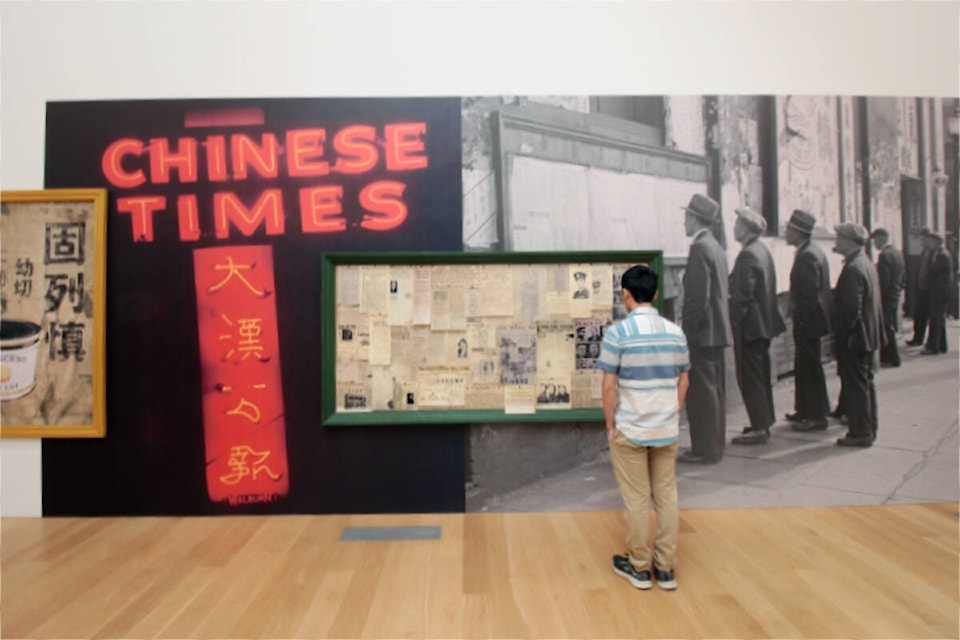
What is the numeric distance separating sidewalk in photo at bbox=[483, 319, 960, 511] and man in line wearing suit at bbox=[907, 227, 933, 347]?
0.66ft

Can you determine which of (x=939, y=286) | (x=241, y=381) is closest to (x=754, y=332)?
(x=939, y=286)

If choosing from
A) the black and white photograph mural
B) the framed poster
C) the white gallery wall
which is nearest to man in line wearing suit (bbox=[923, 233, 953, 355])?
the black and white photograph mural

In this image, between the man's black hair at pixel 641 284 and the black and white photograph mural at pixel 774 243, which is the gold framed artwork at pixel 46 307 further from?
the man's black hair at pixel 641 284

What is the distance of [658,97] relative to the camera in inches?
138

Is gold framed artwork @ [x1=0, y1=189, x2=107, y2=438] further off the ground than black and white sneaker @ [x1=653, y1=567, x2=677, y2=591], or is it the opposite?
gold framed artwork @ [x1=0, y1=189, x2=107, y2=438]

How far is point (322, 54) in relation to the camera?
3449 mm

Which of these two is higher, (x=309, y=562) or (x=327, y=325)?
(x=327, y=325)

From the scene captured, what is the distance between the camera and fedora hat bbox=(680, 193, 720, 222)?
3.54 m

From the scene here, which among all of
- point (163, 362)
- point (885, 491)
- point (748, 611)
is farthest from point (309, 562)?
point (885, 491)

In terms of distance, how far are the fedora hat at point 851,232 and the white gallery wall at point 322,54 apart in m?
1.17

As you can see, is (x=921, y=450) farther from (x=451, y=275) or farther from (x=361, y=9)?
(x=361, y=9)

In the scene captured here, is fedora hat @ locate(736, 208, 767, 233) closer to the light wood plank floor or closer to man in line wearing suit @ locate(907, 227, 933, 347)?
man in line wearing suit @ locate(907, 227, 933, 347)

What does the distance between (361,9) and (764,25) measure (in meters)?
2.47

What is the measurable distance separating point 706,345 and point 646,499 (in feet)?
4.25
